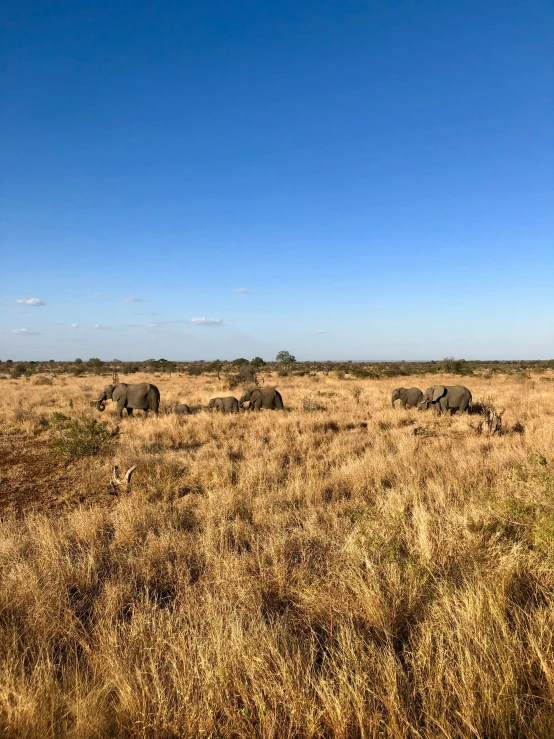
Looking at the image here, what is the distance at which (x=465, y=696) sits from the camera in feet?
6.97

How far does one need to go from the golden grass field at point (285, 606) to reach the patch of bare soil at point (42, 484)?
7 centimetres

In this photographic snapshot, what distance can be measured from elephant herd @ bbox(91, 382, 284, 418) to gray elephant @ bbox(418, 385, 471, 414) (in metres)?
6.14

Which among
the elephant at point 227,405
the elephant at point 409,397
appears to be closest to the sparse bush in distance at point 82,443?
the elephant at point 227,405

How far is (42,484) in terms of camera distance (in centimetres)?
773

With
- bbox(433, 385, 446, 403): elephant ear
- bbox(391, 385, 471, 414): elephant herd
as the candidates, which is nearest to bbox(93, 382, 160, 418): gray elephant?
bbox(391, 385, 471, 414): elephant herd

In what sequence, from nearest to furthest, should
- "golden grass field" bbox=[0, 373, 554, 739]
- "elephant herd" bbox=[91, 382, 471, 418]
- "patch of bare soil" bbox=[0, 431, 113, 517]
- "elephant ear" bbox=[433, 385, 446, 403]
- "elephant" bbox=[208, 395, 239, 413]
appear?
"golden grass field" bbox=[0, 373, 554, 739], "patch of bare soil" bbox=[0, 431, 113, 517], "elephant herd" bbox=[91, 382, 471, 418], "elephant ear" bbox=[433, 385, 446, 403], "elephant" bbox=[208, 395, 239, 413]

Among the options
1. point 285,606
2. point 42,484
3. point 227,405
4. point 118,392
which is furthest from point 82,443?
point 227,405

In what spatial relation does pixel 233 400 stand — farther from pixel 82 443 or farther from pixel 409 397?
pixel 82 443

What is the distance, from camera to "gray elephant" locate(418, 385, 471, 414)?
15781mm

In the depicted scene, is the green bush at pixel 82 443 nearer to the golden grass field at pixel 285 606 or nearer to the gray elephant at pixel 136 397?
the golden grass field at pixel 285 606

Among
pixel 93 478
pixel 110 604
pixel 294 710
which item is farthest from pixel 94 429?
pixel 294 710

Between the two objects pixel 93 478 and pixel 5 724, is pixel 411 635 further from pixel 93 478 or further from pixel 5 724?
pixel 93 478

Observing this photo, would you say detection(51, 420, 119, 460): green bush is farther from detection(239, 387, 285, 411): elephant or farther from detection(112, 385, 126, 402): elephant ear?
detection(239, 387, 285, 411): elephant

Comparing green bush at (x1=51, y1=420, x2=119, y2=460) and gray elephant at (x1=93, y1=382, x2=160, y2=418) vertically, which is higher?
gray elephant at (x1=93, y1=382, x2=160, y2=418)
